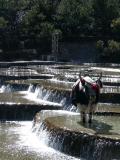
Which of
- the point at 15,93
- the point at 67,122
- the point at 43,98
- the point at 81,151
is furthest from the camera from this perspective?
the point at 15,93

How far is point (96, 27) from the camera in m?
69.4

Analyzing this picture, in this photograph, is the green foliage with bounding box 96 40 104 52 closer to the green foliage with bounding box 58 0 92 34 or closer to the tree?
the green foliage with bounding box 58 0 92 34

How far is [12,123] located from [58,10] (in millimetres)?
45244

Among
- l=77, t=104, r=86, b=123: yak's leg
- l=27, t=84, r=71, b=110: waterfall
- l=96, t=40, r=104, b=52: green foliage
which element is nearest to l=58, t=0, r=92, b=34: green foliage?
l=96, t=40, r=104, b=52: green foliage

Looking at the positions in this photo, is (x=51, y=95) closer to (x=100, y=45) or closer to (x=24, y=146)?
(x=24, y=146)

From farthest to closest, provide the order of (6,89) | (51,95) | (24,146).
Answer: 1. (6,89)
2. (51,95)
3. (24,146)

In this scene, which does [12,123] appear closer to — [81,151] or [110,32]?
[81,151]

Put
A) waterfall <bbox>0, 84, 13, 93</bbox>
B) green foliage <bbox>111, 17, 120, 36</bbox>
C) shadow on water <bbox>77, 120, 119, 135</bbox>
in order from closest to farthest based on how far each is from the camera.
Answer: shadow on water <bbox>77, 120, 119, 135</bbox> → waterfall <bbox>0, 84, 13, 93</bbox> → green foliage <bbox>111, 17, 120, 36</bbox>

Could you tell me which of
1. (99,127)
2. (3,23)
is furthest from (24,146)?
(3,23)

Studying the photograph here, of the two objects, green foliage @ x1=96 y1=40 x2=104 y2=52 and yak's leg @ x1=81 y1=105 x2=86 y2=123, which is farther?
green foliage @ x1=96 y1=40 x2=104 y2=52

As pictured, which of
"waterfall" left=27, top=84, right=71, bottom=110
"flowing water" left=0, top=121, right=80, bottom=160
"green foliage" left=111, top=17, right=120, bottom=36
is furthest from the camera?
"green foliage" left=111, top=17, right=120, bottom=36

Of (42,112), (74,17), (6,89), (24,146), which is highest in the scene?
(74,17)

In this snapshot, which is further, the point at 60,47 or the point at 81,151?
the point at 60,47

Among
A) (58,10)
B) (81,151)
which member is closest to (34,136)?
(81,151)
